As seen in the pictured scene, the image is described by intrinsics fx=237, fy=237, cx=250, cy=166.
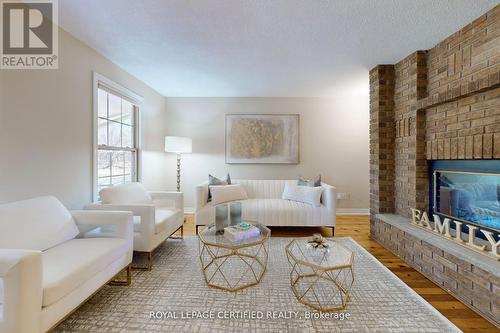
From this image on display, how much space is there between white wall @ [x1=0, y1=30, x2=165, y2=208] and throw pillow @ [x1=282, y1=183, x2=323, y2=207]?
9.06 feet

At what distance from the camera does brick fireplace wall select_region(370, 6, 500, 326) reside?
202 centimetres

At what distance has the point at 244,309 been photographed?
1772 millimetres

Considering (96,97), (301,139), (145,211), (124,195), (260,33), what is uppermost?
(260,33)

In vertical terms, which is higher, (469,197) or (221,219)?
(469,197)

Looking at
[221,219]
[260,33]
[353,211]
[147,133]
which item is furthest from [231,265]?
[353,211]

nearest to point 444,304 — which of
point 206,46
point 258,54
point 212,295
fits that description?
point 212,295

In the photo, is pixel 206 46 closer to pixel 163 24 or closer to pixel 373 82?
pixel 163 24

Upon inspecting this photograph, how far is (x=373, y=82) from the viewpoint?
11.1ft

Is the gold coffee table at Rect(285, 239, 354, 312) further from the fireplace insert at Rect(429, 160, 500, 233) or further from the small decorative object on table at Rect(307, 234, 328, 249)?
the fireplace insert at Rect(429, 160, 500, 233)

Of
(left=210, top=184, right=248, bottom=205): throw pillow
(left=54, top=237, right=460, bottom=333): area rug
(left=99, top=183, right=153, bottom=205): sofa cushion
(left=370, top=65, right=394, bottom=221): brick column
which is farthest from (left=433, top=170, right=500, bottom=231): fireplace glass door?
(left=99, top=183, right=153, bottom=205): sofa cushion

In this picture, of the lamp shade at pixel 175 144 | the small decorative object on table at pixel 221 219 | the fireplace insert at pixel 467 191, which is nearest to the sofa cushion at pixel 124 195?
the small decorative object on table at pixel 221 219

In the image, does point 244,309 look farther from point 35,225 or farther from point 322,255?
point 35,225

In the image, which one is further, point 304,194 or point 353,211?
point 353,211

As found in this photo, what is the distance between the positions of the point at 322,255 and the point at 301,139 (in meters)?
3.12
